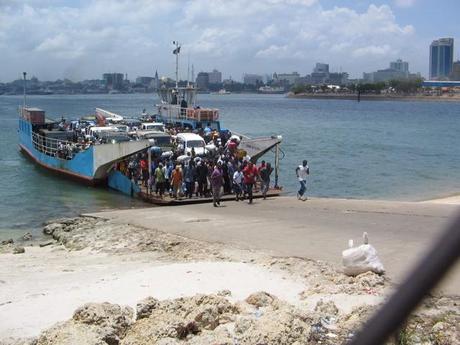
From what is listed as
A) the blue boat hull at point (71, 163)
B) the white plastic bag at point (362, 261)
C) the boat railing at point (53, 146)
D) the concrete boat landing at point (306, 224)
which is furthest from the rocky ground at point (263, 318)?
Result: the boat railing at point (53, 146)

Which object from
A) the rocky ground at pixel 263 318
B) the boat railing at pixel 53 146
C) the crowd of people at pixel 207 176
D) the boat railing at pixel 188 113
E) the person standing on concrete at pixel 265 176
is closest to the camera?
the rocky ground at pixel 263 318

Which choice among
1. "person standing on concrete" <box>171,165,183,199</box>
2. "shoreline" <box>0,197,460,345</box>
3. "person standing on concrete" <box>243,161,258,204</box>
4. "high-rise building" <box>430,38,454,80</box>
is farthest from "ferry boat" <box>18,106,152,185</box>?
"high-rise building" <box>430,38,454,80</box>

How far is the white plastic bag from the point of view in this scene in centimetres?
1022

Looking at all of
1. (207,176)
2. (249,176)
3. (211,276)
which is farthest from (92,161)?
(211,276)

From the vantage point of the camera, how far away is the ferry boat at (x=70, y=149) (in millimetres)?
27719

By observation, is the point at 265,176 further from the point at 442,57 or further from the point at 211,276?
the point at 442,57

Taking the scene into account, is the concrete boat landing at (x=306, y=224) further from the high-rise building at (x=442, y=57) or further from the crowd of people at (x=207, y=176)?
the high-rise building at (x=442, y=57)

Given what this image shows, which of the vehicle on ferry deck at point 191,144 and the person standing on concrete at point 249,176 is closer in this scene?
the person standing on concrete at point 249,176

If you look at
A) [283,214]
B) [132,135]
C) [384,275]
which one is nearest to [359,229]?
[283,214]

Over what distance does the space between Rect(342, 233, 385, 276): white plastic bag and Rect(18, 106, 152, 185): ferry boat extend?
14.7 m

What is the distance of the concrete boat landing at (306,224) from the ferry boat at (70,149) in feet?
21.0

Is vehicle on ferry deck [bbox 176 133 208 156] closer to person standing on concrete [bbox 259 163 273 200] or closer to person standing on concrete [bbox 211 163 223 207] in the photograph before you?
person standing on concrete [bbox 259 163 273 200]

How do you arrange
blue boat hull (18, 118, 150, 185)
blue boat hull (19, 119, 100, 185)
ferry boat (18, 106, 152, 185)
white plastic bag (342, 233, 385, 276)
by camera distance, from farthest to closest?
blue boat hull (19, 119, 100, 185) → ferry boat (18, 106, 152, 185) → blue boat hull (18, 118, 150, 185) → white plastic bag (342, 233, 385, 276)

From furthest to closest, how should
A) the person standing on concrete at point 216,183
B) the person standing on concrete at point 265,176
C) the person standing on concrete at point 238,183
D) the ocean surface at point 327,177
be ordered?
1. the ocean surface at point 327,177
2. the person standing on concrete at point 265,176
3. the person standing on concrete at point 238,183
4. the person standing on concrete at point 216,183
